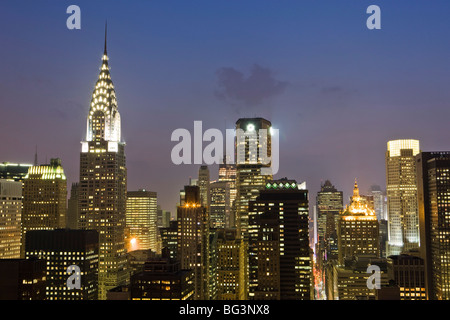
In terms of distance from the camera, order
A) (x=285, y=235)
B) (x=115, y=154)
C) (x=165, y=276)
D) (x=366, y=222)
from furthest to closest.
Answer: (x=366, y=222) → (x=285, y=235) → (x=115, y=154) → (x=165, y=276)

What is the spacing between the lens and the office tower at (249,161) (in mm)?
86750

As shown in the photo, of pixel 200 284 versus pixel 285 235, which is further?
pixel 285 235

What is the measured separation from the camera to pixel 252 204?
69750mm

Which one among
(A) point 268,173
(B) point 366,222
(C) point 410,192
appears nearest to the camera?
(B) point 366,222

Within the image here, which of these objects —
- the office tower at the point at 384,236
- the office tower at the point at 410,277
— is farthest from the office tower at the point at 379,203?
the office tower at the point at 410,277

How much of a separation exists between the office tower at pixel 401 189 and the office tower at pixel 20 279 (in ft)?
274

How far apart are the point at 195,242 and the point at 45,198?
101ft

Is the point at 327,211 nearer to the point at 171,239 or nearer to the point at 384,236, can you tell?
the point at 384,236

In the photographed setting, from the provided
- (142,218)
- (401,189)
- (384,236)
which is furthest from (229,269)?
(384,236)

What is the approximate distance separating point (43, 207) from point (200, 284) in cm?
3214

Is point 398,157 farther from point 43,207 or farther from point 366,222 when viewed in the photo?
point 43,207

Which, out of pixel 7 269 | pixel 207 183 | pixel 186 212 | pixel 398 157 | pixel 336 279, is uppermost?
pixel 398 157

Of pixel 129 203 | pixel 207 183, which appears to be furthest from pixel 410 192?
pixel 129 203

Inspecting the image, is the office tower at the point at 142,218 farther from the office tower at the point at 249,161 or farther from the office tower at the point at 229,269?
the office tower at the point at 229,269
